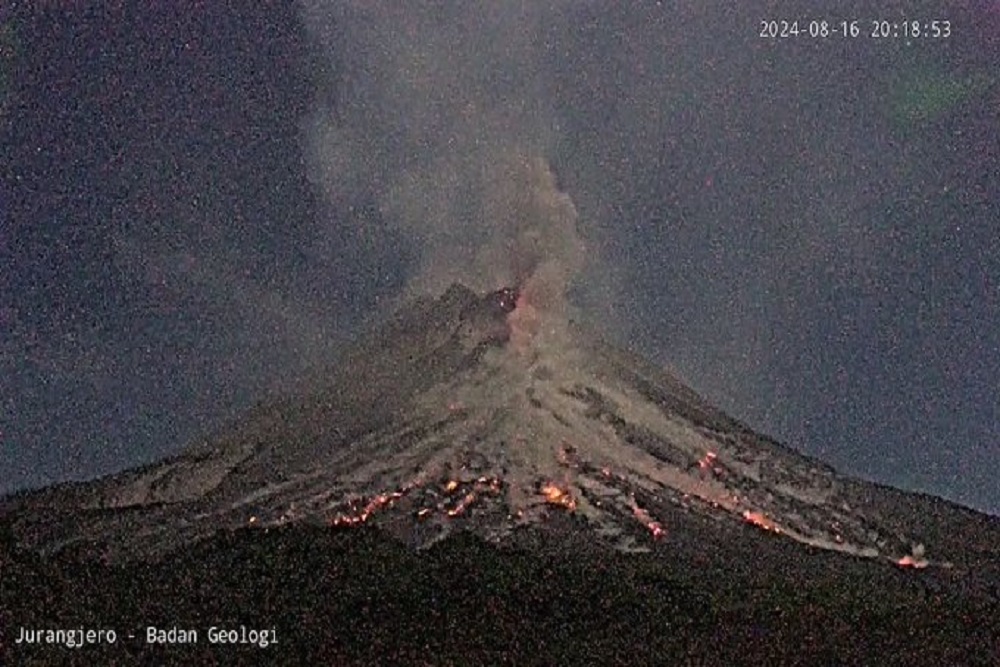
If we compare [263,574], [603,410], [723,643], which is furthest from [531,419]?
[723,643]

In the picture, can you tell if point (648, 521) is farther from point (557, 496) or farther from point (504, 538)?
point (504, 538)

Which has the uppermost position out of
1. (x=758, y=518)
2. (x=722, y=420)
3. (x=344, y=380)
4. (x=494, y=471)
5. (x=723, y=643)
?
(x=344, y=380)

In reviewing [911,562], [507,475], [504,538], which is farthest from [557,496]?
[911,562]

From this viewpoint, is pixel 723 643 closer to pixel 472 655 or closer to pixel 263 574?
pixel 472 655

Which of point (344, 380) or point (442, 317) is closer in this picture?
point (344, 380)

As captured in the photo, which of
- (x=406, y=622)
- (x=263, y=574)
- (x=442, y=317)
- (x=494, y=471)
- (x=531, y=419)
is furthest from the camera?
(x=442, y=317)

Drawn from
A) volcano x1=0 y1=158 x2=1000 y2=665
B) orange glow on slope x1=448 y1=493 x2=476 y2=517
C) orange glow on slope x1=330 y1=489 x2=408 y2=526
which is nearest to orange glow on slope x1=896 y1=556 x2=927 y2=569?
volcano x1=0 y1=158 x2=1000 y2=665
